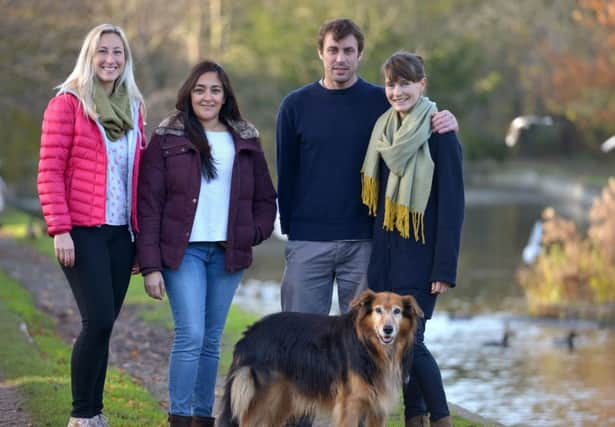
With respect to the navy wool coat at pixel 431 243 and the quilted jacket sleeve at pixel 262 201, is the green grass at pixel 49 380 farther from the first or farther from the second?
the navy wool coat at pixel 431 243

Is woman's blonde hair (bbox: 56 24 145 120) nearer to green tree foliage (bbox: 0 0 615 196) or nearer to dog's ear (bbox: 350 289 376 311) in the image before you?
dog's ear (bbox: 350 289 376 311)

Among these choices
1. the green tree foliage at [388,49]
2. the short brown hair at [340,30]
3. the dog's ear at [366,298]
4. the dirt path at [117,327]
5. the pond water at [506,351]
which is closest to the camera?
the dog's ear at [366,298]

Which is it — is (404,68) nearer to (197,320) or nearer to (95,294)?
(197,320)

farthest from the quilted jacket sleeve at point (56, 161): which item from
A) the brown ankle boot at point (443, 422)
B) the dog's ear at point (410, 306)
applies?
the brown ankle boot at point (443, 422)

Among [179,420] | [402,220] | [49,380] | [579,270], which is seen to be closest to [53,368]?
[49,380]

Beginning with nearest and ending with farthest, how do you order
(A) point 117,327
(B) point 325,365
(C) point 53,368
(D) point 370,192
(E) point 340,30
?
(B) point 325,365, (D) point 370,192, (E) point 340,30, (C) point 53,368, (A) point 117,327

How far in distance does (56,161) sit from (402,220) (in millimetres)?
1986

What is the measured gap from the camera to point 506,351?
15.9 meters

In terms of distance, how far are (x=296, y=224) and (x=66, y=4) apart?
16.6m

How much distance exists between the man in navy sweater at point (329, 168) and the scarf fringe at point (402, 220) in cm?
36

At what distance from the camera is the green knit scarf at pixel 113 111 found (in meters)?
6.76

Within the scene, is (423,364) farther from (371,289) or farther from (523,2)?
(523,2)

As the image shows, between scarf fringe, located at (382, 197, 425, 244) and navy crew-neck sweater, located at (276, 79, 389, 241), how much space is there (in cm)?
35

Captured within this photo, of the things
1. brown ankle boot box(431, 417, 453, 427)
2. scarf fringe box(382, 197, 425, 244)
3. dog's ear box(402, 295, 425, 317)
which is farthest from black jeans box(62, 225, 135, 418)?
brown ankle boot box(431, 417, 453, 427)
